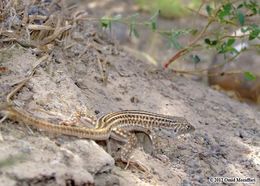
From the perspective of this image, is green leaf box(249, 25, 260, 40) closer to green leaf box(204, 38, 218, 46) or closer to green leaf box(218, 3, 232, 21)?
green leaf box(218, 3, 232, 21)

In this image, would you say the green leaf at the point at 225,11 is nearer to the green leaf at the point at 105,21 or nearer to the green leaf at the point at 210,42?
the green leaf at the point at 210,42

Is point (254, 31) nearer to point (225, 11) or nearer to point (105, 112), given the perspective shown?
point (225, 11)

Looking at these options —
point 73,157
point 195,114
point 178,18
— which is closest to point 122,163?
point 73,157

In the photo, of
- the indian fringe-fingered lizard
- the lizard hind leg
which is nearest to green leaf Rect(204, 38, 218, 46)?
the indian fringe-fingered lizard

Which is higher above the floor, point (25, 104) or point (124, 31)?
point (25, 104)

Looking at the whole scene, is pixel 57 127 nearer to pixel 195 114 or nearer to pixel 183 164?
pixel 183 164

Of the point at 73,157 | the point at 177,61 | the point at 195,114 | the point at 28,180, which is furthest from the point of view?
the point at 177,61

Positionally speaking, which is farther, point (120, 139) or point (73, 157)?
point (120, 139)
